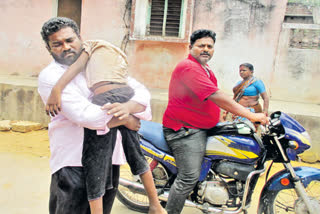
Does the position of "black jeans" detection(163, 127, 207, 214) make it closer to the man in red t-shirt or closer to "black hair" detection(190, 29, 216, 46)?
the man in red t-shirt

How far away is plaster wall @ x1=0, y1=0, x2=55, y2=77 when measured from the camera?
7.27 m

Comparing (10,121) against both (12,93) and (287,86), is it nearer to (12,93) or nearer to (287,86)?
(12,93)

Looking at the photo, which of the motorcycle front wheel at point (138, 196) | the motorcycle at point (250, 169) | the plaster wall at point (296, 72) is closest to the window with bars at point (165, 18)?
the plaster wall at point (296, 72)

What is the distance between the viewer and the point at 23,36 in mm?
7371

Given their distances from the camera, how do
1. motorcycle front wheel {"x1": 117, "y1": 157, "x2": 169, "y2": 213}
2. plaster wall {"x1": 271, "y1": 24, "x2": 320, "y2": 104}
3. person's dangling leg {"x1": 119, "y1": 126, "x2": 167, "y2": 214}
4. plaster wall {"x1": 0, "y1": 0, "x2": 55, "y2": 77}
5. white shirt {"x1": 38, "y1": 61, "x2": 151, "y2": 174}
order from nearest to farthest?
white shirt {"x1": 38, "y1": 61, "x2": 151, "y2": 174}, person's dangling leg {"x1": 119, "y1": 126, "x2": 167, "y2": 214}, motorcycle front wheel {"x1": 117, "y1": 157, "x2": 169, "y2": 213}, plaster wall {"x1": 271, "y1": 24, "x2": 320, "y2": 104}, plaster wall {"x1": 0, "y1": 0, "x2": 55, "y2": 77}

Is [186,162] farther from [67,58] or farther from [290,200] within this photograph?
[67,58]

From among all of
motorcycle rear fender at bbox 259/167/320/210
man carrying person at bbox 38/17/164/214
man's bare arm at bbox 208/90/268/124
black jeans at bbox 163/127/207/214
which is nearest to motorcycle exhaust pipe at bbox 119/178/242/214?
black jeans at bbox 163/127/207/214

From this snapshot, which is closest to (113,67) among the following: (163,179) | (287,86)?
(163,179)

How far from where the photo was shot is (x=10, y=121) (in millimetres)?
6203

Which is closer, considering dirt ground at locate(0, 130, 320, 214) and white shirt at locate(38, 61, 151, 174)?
white shirt at locate(38, 61, 151, 174)

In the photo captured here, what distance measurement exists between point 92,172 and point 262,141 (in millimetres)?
1715

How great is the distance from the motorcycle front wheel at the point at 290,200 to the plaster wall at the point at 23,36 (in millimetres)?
6619

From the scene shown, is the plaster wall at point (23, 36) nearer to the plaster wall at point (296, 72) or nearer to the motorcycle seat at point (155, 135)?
the motorcycle seat at point (155, 135)

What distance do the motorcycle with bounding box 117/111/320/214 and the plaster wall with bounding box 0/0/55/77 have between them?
595 cm
